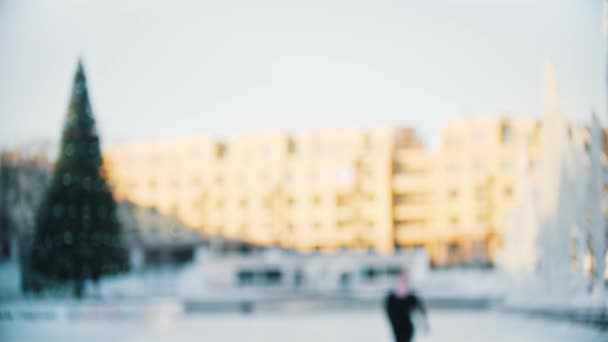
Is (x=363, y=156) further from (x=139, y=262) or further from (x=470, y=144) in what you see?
(x=139, y=262)

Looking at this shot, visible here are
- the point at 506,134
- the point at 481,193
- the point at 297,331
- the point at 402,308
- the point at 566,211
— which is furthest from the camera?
the point at 506,134

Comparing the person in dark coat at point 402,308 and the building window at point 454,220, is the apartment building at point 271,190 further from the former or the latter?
the person in dark coat at point 402,308

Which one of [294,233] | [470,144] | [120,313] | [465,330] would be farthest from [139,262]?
[465,330]

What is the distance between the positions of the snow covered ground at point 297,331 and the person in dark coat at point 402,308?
356 cm

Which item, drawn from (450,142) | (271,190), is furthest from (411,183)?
(271,190)

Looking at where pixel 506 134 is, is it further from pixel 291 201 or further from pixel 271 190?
pixel 271 190

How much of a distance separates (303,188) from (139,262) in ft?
47.4

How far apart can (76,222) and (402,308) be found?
2356cm

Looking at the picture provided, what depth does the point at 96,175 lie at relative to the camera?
103ft

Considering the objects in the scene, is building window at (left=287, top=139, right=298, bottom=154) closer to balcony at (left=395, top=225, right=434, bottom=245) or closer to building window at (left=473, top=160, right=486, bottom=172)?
balcony at (left=395, top=225, right=434, bottom=245)

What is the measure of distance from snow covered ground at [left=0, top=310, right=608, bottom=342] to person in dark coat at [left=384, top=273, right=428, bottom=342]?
3.56 m

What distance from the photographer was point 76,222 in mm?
31125

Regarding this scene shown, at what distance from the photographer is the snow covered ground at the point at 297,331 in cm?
1530

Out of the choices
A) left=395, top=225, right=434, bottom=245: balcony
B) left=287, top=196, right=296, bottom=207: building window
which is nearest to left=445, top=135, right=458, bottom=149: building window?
left=395, top=225, right=434, bottom=245: balcony
